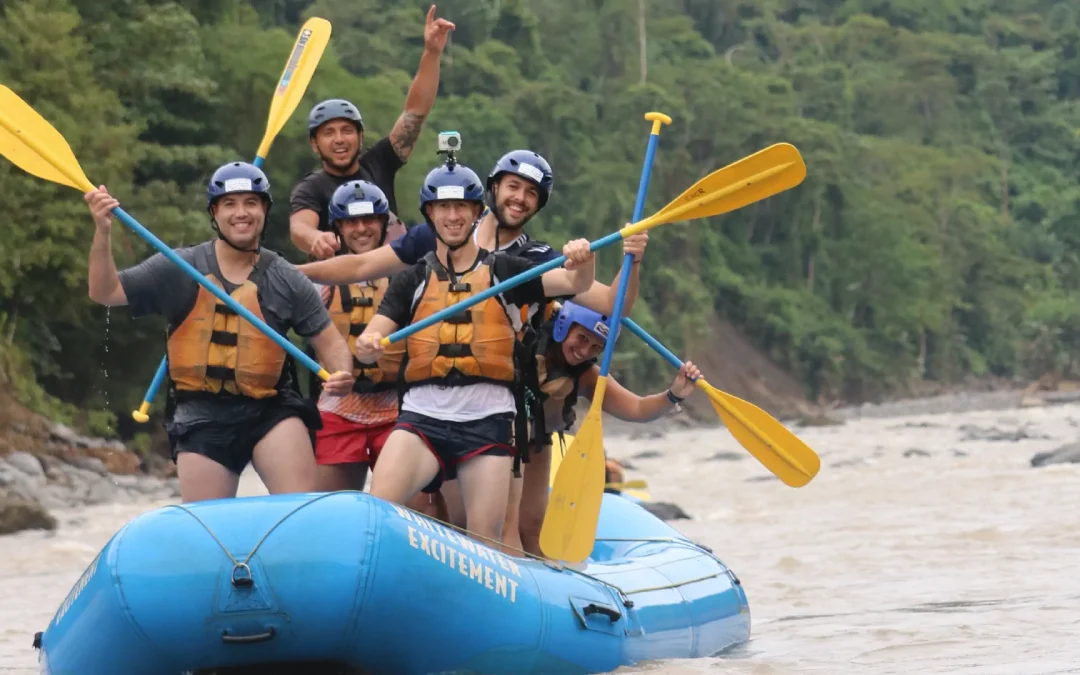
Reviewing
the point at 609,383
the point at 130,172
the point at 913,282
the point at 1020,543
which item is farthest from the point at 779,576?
the point at 913,282

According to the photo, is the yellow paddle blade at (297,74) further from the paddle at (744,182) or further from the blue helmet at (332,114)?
the paddle at (744,182)

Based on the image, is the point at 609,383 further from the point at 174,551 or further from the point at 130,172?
the point at 130,172

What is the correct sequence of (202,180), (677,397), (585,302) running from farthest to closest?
(202,180) → (677,397) → (585,302)

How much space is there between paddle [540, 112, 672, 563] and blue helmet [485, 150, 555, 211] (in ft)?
1.23

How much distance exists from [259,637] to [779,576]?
652 centimetres

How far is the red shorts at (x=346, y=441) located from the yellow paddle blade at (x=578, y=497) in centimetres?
66

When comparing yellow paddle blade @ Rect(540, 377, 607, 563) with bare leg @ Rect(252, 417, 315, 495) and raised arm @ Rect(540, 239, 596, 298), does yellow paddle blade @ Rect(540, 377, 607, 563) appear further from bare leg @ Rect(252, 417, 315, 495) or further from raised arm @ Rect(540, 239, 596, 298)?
bare leg @ Rect(252, 417, 315, 495)

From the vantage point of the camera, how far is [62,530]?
1473 centimetres

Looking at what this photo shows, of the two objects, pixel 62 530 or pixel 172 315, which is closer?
pixel 172 315

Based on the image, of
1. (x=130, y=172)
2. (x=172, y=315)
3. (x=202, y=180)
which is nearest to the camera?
(x=172, y=315)

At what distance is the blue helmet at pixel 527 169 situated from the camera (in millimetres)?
6242

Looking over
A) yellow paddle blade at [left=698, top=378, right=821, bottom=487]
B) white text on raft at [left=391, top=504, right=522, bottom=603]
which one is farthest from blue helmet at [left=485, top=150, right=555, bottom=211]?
yellow paddle blade at [left=698, top=378, right=821, bottom=487]

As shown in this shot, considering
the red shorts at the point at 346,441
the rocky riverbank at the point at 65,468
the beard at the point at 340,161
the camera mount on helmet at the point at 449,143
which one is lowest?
the rocky riverbank at the point at 65,468

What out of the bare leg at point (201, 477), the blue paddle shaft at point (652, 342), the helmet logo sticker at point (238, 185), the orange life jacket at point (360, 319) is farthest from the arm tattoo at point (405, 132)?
the bare leg at point (201, 477)
